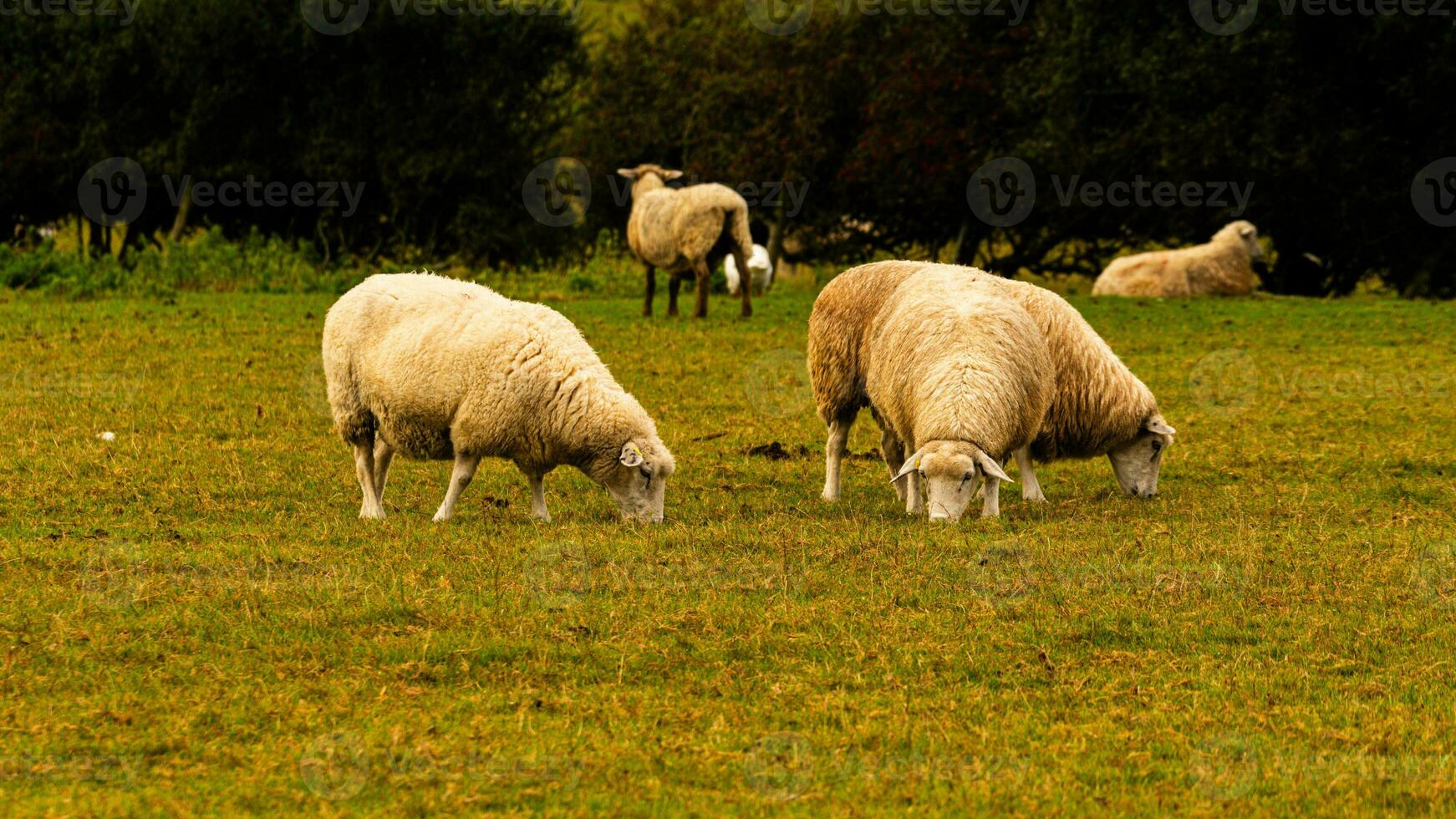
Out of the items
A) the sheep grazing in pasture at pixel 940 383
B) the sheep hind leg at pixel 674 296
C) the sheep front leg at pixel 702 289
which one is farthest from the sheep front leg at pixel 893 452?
the sheep hind leg at pixel 674 296

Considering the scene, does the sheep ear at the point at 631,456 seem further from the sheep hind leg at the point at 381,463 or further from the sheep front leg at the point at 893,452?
the sheep front leg at the point at 893,452

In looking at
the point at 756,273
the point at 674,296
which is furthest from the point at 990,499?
the point at 756,273

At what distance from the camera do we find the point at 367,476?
34.6ft

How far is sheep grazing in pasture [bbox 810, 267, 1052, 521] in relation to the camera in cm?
1021

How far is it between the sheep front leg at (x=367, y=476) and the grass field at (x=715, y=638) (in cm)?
13

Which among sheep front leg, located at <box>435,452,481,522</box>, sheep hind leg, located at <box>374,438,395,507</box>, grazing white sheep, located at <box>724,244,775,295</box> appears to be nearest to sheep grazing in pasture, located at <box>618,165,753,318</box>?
grazing white sheep, located at <box>724,244,775,295</box>

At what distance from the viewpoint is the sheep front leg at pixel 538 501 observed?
Answer: 10.4 meters

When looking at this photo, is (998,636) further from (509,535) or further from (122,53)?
(122,53)

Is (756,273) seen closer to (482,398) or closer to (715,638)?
(482,398)

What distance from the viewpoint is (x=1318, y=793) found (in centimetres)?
572

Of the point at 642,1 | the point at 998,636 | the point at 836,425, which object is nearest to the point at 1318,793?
the point at 998,636

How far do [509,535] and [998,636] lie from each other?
129 inches

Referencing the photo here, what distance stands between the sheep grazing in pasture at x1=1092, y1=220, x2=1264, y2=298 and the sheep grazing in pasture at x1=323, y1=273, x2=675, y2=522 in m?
18.4

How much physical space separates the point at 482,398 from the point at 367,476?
3.36 ft
